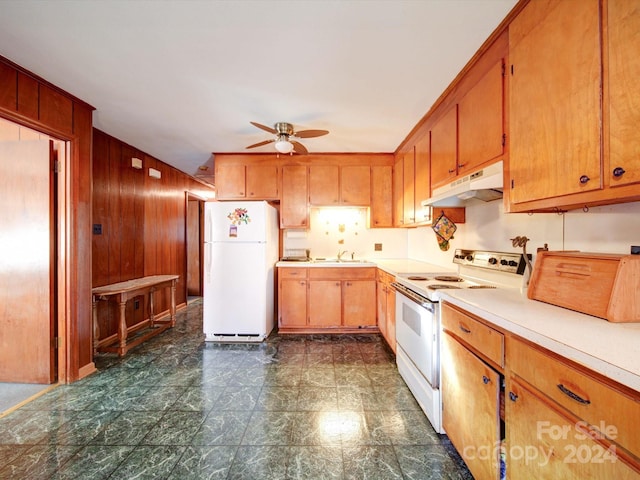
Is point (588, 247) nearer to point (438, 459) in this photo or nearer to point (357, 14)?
point (438, 459)

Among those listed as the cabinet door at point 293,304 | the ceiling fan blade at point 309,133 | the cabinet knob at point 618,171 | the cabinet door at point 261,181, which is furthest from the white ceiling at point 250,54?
the cabinet door at point 293,304

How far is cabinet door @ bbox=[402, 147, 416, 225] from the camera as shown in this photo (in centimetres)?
292

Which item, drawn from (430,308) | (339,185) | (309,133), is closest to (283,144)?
(309,133)

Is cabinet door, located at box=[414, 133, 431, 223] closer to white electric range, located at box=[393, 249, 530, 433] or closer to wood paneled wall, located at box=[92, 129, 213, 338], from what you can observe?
white electric range, located at box=[393, 249, 530, 433]

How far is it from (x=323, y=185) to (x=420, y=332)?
235 centimetres

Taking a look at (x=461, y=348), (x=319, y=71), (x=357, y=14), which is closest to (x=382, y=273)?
(x=461, y=348)

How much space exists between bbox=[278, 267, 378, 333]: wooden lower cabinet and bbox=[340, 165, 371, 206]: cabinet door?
95 centimetres

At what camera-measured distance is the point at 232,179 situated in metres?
3.60

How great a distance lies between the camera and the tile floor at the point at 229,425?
1415 millimetres

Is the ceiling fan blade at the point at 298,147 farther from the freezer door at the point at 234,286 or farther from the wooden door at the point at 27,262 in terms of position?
the wooden door at the point at 27,262

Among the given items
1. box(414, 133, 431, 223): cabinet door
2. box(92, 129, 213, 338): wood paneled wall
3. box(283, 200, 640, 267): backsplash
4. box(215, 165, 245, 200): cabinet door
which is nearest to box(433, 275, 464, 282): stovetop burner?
box(283, 200, 640, 267): backsplash

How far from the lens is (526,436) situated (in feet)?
3.07

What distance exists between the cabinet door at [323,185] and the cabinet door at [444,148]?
1441 millimetres

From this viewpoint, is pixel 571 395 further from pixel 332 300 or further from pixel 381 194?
pixel 381 194
